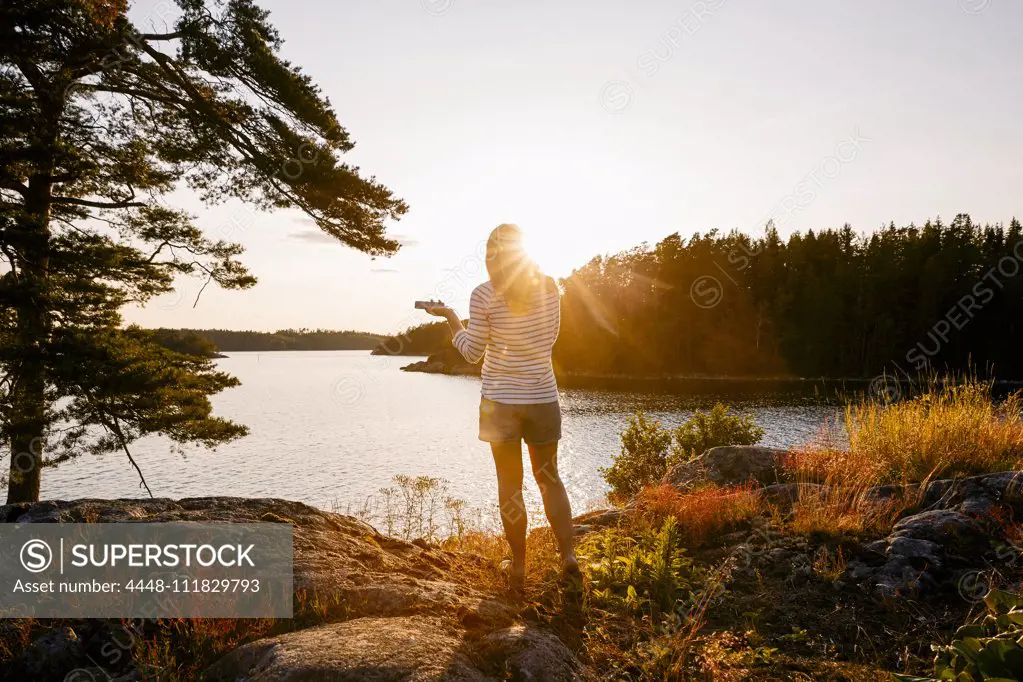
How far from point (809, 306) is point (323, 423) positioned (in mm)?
55186

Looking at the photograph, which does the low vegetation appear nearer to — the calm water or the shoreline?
the calm water

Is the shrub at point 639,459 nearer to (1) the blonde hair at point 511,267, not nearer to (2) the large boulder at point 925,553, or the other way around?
(2) the large boulder at point 925,553

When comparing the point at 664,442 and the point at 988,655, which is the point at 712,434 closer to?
the point at 664,442

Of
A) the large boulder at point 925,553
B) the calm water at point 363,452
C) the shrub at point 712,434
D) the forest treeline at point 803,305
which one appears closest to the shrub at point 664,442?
the shrub at point 712,434

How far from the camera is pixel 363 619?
3.06 m

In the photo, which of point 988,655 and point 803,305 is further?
point 803,305

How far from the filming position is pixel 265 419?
42.5 m

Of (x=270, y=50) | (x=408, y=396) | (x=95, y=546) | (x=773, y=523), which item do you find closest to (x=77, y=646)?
(x=95, y=546)

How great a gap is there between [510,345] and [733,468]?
5043 millimetres

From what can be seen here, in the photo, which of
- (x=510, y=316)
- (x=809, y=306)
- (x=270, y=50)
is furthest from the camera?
(x=809, y=306)

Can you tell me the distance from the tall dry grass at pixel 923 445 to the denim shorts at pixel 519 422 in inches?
149

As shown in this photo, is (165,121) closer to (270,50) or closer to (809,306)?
(270,50)

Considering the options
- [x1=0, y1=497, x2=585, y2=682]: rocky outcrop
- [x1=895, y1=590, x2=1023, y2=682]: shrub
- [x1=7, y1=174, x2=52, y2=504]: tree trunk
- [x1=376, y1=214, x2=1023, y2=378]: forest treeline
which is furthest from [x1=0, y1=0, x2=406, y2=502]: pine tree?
[x1=376, y1=214, x2=1023, y2=378]: forest treeline

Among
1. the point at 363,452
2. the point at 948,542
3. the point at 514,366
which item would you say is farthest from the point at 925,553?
the point at 363,452
